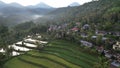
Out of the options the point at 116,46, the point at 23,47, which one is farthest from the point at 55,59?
the point at 23,47

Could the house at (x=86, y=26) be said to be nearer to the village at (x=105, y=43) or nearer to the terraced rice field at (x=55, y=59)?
the village at (x=105, y=43)

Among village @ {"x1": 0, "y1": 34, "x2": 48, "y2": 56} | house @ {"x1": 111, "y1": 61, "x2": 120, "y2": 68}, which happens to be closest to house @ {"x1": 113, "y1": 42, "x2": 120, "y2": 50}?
house @ {"x1": 111, "y1": 61, "x2": 120, "y2": 68}

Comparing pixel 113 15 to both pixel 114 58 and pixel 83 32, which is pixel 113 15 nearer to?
pixel 83 32

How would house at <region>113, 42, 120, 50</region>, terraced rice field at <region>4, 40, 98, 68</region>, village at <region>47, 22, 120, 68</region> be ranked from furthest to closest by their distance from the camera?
house at <region>113, 42, 120, 50</region> < village at <region>47, 22, 120, 68</region> < terraced rice field at <region>4, 40, 98, 68</region>

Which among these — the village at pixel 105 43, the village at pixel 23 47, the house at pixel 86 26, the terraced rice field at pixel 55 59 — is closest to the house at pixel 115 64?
the village at pixel 105 43

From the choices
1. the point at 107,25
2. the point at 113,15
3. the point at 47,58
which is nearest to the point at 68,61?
the point at 47,58

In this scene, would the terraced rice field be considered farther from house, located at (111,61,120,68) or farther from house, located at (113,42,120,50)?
house, located at (113,42,120,50)

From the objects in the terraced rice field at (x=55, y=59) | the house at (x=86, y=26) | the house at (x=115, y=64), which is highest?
the house at (x=86, y=26)

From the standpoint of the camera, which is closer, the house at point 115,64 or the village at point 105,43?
the house at point 115,64
